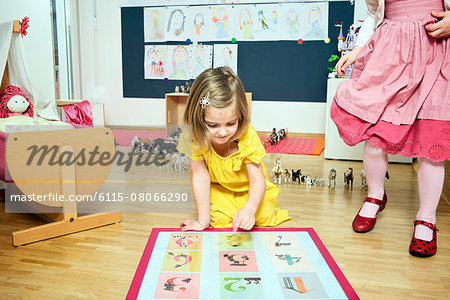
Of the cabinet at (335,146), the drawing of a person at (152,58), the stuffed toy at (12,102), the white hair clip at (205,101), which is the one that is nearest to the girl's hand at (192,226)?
the white hair clip at (205,101)

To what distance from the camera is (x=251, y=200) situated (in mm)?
1065

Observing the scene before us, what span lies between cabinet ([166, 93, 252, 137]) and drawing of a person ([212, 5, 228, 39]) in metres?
0.67

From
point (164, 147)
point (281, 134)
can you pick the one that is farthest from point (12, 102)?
point (281, 134)

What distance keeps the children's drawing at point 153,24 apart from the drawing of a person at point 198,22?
0.34 metres

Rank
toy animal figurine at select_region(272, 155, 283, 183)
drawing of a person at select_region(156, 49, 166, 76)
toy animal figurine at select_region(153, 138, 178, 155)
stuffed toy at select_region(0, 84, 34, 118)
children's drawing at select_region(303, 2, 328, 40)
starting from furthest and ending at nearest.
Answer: drawing of a person at select_region(156, 49, 166, 76) → children's drawing at select_region(303, 2, 328, 40) → toy animal figurine at select_region(153, 138, 178, 155) → toy animal figurine at select_region(272, 155, 283, 183) → stuffed toy at select_region(0, 84, 34, 118)

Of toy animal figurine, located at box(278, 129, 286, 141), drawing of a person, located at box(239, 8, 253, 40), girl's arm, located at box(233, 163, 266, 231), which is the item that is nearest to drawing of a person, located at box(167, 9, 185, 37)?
drawing of a person, located at box(239, 8, 253, 40)

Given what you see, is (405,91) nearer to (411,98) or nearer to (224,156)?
(411,98)

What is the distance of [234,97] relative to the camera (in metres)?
0.99

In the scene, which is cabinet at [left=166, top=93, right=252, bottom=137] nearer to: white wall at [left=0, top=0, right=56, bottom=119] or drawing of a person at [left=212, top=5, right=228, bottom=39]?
drawing of a person at [left=212, top=5, right=228, bottom=39]

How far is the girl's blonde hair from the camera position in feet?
3.21

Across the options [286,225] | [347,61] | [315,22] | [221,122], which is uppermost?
[315,22]

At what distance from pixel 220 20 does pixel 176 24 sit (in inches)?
17.4

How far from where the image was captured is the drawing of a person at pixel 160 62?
12.2 feet

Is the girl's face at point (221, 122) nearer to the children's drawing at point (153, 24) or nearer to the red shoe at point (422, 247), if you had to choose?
the red shoe at point (422, 247)
